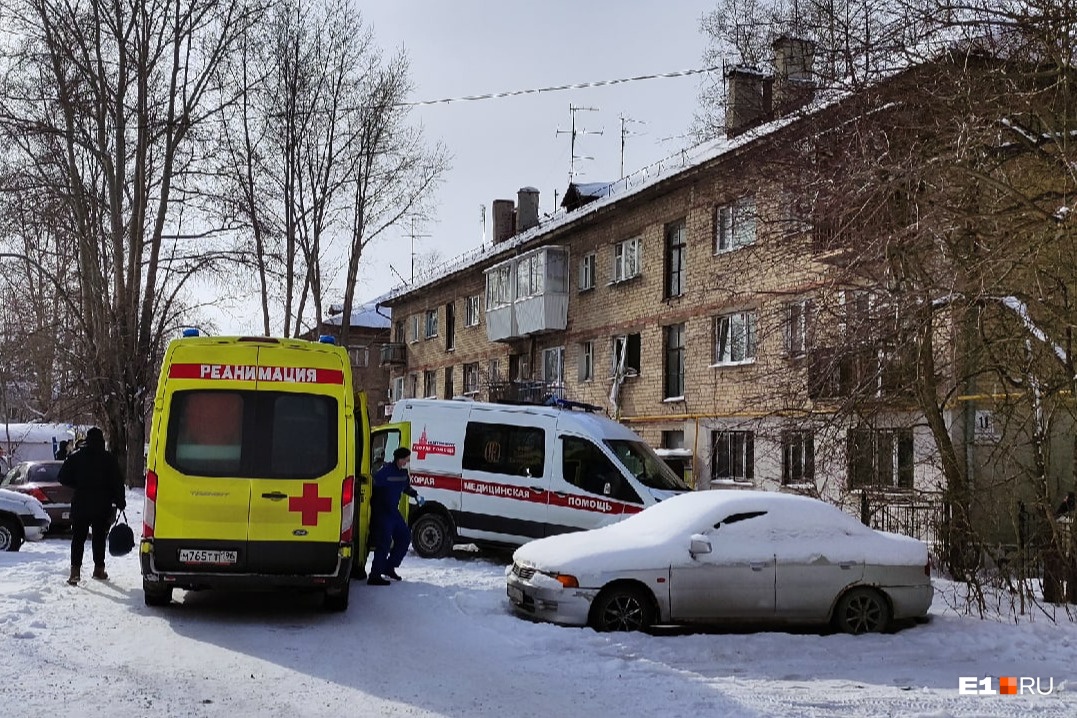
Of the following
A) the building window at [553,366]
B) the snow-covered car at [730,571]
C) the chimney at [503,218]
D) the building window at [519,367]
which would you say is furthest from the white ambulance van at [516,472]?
the chimney at [503,218]

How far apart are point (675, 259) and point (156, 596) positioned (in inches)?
784

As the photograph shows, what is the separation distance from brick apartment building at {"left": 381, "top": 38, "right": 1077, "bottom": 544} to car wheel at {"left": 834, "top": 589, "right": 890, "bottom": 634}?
9.42 ft

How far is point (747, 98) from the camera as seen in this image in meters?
16.2

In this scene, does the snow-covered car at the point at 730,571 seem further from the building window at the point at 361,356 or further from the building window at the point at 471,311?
the building window at the point at 361,356

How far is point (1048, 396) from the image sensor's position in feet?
38.8

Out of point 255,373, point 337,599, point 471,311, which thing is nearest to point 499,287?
point 471,311

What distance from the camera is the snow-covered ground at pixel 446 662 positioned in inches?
296

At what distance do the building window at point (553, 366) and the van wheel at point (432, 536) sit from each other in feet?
57.3

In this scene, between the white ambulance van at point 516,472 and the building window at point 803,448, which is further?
the white ambulance van at point 516,472

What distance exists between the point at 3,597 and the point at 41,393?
1540 inches

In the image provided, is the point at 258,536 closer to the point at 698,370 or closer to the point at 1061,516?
the point at 1061,516

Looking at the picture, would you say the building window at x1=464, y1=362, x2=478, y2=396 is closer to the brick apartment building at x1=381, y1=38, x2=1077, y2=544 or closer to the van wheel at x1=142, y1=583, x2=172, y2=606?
the brick apartment building at x1=381, y1=38, x2=1077, y2=544

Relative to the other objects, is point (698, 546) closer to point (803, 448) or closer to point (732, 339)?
point (803, 448)

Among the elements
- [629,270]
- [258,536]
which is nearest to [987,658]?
[258,536]
